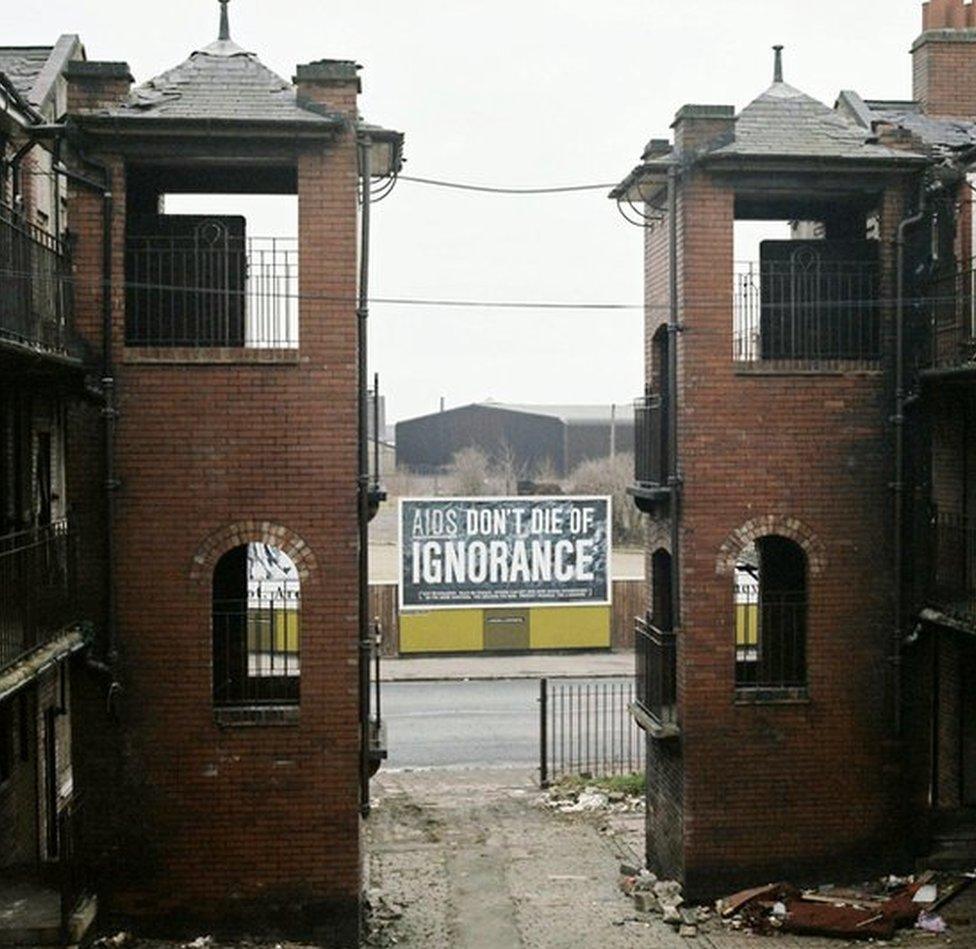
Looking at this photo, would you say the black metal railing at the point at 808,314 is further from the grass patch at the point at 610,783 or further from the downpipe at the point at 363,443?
the grass patch at the point at 610,783

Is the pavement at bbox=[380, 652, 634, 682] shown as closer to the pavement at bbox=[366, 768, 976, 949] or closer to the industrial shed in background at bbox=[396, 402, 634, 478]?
the pavement at bbox=[366, 768, 976, 949]

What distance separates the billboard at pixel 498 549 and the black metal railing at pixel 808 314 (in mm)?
17896

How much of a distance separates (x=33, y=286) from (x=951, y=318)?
948 centimetres

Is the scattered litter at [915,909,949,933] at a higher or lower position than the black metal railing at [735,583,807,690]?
lower

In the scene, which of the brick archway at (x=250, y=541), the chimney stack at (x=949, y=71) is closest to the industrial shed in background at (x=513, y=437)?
the chimney stack at (x=949, y=71)

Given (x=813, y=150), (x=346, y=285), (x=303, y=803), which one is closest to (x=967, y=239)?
(x=813, y=150)

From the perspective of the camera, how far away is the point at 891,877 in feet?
49.8

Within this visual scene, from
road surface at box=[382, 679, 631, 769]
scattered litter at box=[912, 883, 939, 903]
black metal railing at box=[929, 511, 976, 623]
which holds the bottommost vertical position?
road surface at box=[382, 679, 631, 769]

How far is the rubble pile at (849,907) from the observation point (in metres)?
13.9

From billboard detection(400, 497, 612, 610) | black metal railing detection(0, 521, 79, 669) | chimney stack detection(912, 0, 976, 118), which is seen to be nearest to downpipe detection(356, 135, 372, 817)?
black metal railing detection(0, 521, 79, 669)

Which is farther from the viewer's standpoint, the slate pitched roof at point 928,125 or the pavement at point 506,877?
the slate pitched roof at point 928,125

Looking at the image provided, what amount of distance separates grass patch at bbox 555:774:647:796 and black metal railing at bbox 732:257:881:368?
7701 mm

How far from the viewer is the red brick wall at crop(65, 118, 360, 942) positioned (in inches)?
549

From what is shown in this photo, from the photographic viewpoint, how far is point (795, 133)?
15.3 metres
